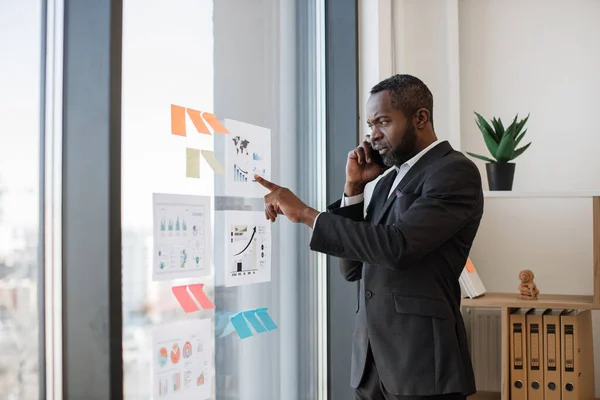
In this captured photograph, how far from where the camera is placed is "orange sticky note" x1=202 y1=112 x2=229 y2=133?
2.23 meters

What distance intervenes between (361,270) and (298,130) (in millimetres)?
981

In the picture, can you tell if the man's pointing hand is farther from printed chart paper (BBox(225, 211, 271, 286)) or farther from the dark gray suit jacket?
printed chart paper (BBox(225, 211, 271, 286))

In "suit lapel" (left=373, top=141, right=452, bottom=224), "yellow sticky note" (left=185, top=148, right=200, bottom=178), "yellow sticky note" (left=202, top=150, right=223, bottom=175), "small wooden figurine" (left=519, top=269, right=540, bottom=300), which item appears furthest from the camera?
"small wooden figurine" (left=519, top=269, right=540, bottom=300)

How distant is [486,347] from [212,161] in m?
1.86

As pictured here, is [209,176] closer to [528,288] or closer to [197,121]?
[197,121]

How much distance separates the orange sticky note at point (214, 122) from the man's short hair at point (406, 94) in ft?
2.00

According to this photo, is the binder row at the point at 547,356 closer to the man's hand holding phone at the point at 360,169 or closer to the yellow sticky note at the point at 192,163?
the man's hand holding phone at the point at 360,169

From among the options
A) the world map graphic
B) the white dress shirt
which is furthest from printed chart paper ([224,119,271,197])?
the white dress shirt

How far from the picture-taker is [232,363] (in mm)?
2361

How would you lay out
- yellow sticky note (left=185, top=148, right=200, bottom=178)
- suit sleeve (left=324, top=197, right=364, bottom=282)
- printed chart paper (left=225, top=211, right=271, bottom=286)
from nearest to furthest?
1. suit sleeve (left=324, top=197, right=364, bottom=282)
2. yellow sticky note (left=185, top=148, right=200, bottom=178)
3. printed chart paper (left=225, top=211, right=271, bottom=286)

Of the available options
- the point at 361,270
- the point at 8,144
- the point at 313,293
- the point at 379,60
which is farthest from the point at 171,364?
the point at 379,60

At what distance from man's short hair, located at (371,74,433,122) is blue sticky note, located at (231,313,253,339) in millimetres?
954

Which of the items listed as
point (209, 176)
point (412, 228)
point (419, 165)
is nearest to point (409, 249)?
point (412, 228)

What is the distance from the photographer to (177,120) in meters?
2.07
